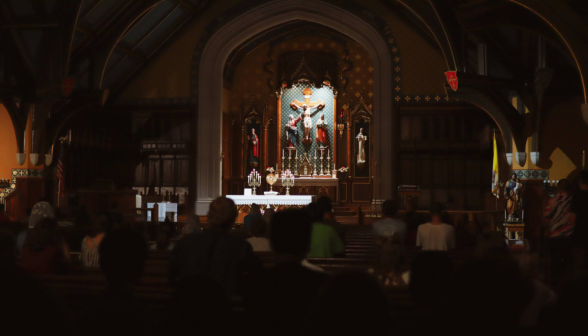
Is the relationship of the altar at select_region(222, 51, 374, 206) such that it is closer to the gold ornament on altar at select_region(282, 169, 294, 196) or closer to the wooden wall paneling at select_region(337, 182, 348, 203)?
the wooden wall paneling at select_region(337, 182, 348, 203)

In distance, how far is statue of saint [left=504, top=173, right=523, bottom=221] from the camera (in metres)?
11.3

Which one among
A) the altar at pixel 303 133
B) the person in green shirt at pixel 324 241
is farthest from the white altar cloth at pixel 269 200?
the person in green shirt at pixel 324 241

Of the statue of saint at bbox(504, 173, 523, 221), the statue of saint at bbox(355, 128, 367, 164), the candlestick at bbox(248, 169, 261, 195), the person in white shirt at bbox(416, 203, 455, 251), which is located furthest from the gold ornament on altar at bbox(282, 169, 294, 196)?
the person in white shirt at bbox(416, 203, 455, 251)

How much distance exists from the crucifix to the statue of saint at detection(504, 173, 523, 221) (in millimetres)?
8082

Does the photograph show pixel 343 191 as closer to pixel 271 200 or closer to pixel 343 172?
pixel 343 172

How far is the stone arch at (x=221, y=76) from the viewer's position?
16.5 metres

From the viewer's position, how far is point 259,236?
537 centimetres

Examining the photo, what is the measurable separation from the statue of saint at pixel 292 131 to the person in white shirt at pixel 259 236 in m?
13.4

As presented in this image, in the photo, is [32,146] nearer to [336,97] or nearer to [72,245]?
[72,245]

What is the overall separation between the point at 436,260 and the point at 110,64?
15.7 m

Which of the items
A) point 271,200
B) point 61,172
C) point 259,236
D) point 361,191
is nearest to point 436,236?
point 259,236

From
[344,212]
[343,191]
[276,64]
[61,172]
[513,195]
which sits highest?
[276,64]

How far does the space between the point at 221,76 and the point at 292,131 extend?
2.83m

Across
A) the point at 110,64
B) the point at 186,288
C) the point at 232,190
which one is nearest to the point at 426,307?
the point at 186,288
